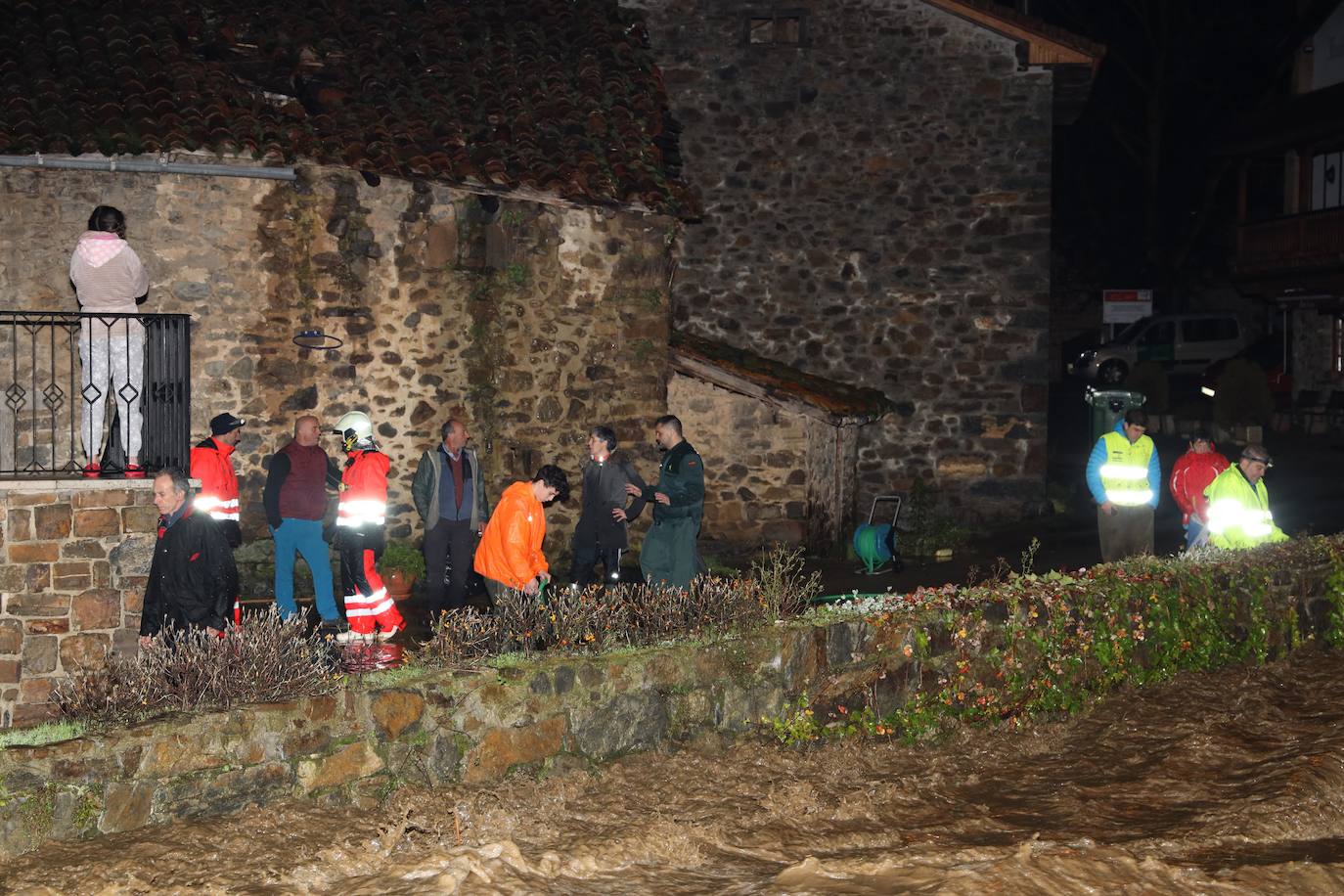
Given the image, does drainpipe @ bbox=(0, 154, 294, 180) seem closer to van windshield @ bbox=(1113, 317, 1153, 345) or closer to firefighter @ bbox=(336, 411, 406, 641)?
firefighter @ bbox=(336, 411, 406, 641)

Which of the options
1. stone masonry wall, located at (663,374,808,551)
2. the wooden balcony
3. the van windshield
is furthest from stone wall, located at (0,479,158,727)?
the van windshield

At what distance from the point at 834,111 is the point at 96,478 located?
36.2 feet

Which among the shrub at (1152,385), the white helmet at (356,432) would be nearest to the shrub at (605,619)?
the white helmet at (356,432)

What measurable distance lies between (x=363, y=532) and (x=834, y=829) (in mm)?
4815

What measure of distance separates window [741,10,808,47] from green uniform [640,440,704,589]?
8617 millimetres

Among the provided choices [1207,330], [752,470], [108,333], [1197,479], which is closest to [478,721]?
[108,333]

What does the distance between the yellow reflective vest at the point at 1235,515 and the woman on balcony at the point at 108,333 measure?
7.93 meters

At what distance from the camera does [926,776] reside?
7637mm

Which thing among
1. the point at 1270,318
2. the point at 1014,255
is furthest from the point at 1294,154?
the point at 1014,255

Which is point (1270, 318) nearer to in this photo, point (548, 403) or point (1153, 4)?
point (1153, 4)

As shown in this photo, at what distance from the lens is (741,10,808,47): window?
17406 mm

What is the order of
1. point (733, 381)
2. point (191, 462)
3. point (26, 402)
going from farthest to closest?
point (733, 381)
point (26, 402)
point (191, 462)

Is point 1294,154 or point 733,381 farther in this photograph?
point 1294,154

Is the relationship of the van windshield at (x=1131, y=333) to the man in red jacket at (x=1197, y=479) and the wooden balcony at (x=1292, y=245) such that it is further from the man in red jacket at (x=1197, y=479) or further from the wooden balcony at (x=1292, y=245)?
the man in red jacket at (x=1197, y=479)
